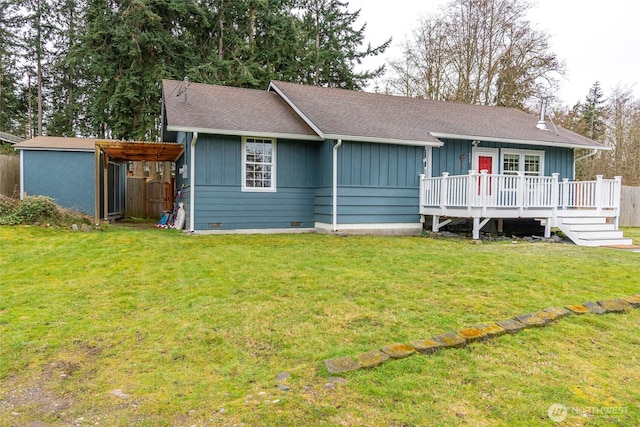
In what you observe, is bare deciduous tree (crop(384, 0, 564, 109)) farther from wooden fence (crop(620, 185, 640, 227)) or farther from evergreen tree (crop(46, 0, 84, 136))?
evergreen tree (crop(46, 0, 84, 136))

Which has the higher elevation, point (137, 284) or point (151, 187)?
point (151, 187)

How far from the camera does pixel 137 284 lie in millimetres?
4988

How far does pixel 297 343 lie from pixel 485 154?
36.0ft

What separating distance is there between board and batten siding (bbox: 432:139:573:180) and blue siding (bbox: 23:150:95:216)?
10.8 metres

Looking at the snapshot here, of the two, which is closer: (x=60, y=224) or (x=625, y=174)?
(x=60, y=224)

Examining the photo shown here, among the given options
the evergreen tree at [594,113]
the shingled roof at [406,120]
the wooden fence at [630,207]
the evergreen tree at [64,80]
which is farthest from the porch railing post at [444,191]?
the evergreen tree at [594,113]

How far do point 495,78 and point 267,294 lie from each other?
856 inches

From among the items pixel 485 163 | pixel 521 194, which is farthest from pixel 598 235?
pixel 485 163

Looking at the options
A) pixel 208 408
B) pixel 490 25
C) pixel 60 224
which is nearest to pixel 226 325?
pixel 208 408

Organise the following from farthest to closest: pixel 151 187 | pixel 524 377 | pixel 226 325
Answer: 1. pixel 151 187
2. pixel 226 325
3. pixel 524 377

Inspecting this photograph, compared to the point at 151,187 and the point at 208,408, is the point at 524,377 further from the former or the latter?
the point at 151,187

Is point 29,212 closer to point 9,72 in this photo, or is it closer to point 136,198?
point 136,198

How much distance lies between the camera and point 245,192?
10.3 m

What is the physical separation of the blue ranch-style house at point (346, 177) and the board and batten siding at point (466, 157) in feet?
0.14
